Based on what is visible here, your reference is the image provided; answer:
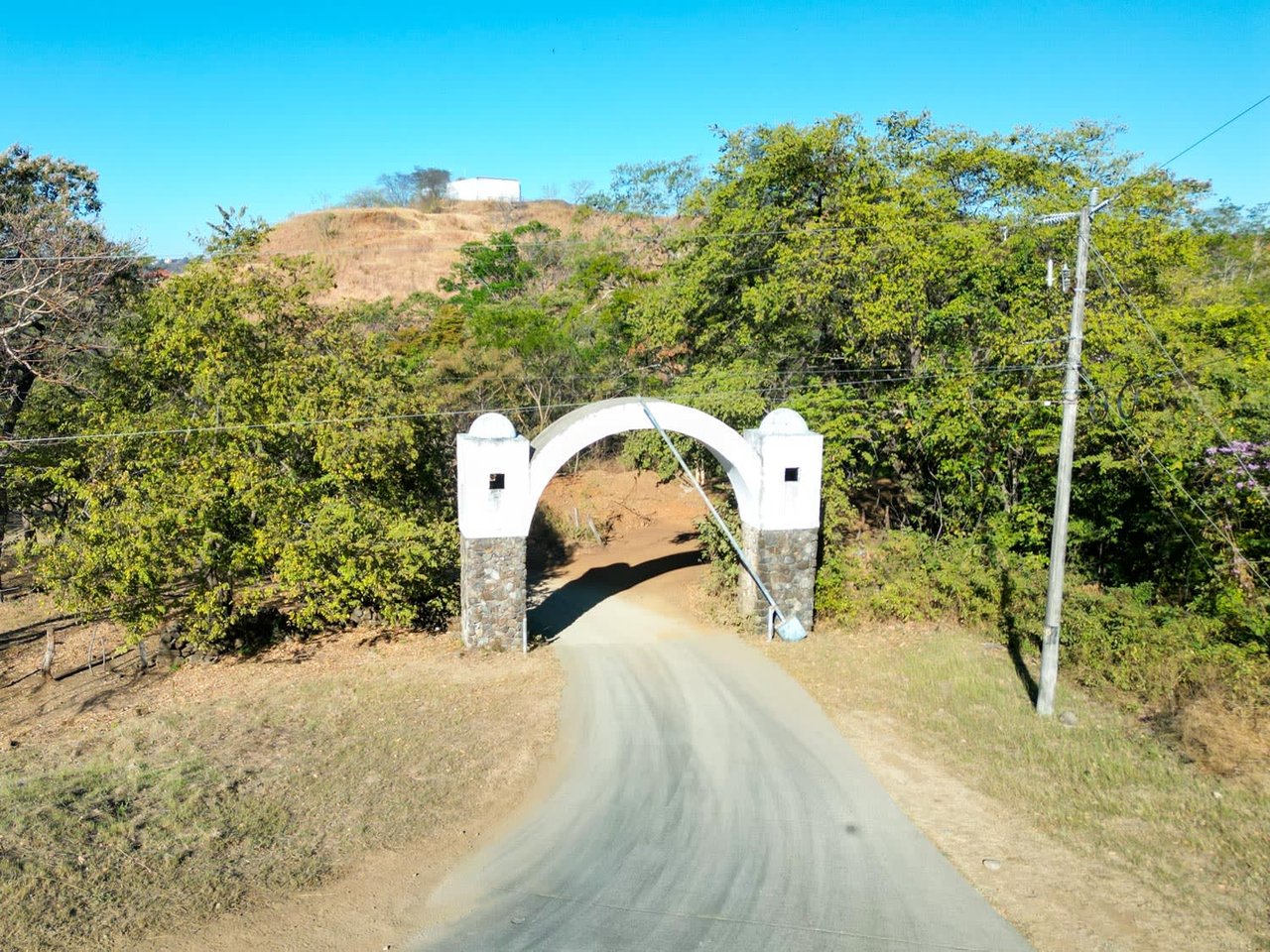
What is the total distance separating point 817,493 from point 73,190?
1899 cm

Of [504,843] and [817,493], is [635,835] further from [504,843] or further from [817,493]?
[817,493]

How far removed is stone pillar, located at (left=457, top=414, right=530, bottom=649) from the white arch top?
0.33 metres

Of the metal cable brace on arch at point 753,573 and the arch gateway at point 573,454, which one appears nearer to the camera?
the metal cable brace on arch at point 753,573

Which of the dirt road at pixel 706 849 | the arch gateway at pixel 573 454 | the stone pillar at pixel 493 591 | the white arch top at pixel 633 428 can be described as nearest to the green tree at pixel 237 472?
the stone pillar at pixel 493 591

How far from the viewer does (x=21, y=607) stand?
23000mm

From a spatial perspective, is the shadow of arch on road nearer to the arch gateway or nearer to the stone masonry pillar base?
the arch gateway

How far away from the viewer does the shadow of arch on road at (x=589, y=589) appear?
18.8m

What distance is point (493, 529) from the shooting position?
15.9 metres

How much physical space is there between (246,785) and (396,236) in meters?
77.5

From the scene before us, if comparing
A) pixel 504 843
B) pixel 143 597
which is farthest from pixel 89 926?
pixel 143 597

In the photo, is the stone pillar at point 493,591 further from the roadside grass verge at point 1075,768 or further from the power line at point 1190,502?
the power line at point 1190,502

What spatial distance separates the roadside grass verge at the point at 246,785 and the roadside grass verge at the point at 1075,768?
5693 mm

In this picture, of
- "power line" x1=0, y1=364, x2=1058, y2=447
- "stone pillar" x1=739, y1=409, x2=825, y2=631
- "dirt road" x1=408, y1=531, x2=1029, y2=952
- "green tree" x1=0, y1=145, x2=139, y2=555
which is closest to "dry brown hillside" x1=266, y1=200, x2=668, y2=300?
"green tree" x1=0, y1=145, x2=139, y2=555

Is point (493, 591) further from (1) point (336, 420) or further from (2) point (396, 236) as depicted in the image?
(2) point (396, 236)
